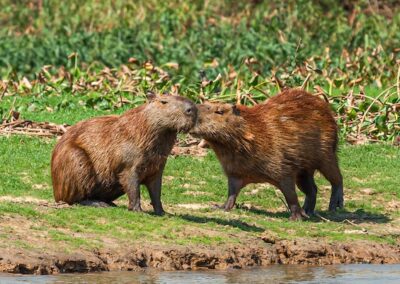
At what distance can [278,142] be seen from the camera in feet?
36.2

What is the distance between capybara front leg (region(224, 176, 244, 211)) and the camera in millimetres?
11070

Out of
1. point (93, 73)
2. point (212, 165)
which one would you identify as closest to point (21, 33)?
point (93, 73)

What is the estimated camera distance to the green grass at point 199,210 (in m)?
9.30

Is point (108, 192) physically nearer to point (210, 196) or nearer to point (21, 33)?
point (210, 196)

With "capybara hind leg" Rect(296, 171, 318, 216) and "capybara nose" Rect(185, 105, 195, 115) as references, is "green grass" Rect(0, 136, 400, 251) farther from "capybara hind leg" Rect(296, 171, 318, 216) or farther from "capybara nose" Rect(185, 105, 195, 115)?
"capybara nose" Rect(185, 105, 195, 115)

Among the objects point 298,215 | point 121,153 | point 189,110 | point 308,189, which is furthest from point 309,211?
point 121,153

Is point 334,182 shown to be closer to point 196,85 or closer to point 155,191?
point 155,191

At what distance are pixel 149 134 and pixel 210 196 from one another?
6.22 feet

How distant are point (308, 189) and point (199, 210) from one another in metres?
1.11

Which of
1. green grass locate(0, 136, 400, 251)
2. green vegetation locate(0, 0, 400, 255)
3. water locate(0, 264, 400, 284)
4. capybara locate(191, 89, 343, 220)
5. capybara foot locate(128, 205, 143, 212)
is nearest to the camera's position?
water locate(0, 264, 400, 284)

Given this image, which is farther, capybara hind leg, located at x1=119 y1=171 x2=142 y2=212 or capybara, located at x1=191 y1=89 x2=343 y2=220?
capybara, located at x1=191 y1=89 x2=343 y2=220

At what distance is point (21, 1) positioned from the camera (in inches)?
1043

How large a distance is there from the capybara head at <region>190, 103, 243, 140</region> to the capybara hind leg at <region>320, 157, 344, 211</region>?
42.3 inches

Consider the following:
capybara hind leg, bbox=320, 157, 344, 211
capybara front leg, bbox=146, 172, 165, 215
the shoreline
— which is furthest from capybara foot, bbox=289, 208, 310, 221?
capybara front leg, bbox=146, 172, 165, 215
